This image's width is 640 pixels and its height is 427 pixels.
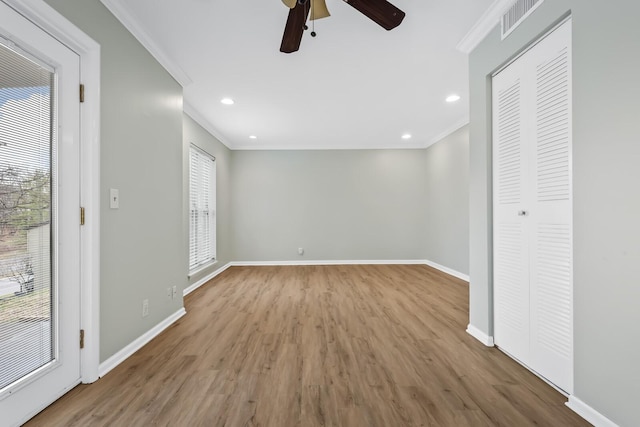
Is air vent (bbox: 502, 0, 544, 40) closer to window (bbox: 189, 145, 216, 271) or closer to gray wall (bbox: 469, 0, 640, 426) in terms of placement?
gray wall (bbox: 469, 0, 640, 426)

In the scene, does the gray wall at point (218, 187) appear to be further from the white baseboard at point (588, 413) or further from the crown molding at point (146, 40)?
the white baseboard at point (588, 413)

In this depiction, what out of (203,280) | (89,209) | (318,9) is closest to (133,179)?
(89,209)

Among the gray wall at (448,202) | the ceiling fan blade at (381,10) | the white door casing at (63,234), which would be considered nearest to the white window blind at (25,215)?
the white door casing at (63,234)

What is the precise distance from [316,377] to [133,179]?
2.00 metres

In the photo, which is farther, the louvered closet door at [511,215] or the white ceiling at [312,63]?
the white ceiling at [312,63]

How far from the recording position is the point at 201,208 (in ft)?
14.4

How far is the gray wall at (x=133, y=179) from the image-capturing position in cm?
181

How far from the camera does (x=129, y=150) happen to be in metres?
2.07

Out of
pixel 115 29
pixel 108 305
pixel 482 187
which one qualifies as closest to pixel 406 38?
pixel 482 187

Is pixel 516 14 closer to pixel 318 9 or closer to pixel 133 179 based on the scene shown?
pixel 318 9

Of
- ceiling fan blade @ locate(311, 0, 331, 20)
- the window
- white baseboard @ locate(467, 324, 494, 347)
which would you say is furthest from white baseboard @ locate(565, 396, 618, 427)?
the window

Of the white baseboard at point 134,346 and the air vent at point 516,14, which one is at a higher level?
the air vent at point 516,14

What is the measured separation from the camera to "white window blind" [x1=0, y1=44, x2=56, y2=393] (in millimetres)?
1287

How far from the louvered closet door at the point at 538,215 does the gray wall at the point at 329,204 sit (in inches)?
143
